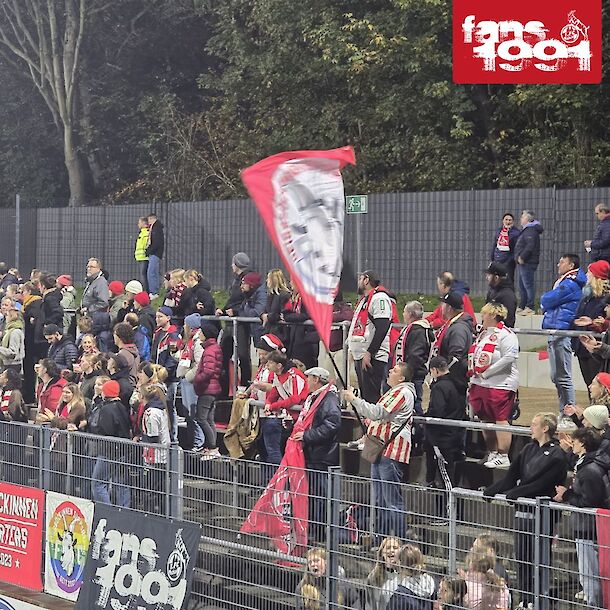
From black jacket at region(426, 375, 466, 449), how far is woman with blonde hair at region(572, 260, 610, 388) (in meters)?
1.51

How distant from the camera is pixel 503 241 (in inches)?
832

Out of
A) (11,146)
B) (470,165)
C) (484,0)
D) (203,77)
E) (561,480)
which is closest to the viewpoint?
(561,480)

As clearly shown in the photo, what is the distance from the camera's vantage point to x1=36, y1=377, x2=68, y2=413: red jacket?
15445mm

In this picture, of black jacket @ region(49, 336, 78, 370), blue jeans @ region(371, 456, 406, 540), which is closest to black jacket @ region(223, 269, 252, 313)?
black jacket @ region(49, 336, 78, 370)

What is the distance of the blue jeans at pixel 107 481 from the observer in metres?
11.7

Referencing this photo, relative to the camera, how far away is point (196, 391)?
49.6 feet

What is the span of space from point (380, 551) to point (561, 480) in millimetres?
1521

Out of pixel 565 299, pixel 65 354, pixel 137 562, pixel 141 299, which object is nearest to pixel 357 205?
pixel 141 299

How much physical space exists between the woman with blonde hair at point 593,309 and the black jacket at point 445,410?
1506mm

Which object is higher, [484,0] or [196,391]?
[484,0]

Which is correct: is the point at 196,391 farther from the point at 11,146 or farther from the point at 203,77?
the point at 11,146

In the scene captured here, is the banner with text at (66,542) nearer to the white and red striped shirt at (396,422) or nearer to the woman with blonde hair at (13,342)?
the white and red striped shirt at (396,422)

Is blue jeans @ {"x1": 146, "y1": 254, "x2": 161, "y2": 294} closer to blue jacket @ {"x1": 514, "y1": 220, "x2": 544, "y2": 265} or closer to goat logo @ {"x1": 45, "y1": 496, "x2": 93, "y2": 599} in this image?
blue jacket @ {"x1": 514, "y1": 220, "x2": 544, "y2": 265}

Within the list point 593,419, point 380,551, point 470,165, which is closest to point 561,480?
point 593,419
